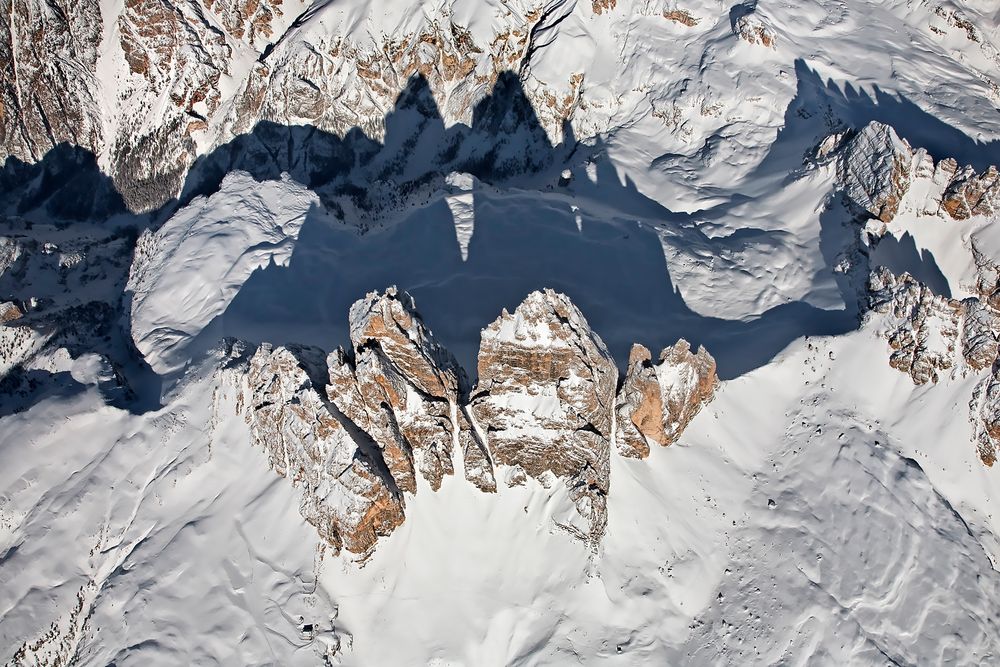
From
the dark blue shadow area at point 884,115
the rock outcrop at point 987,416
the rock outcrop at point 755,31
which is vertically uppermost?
the rock outcrop at point 755,31

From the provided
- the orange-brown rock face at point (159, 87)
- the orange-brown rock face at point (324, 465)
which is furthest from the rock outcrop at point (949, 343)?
the orange-brown rock face at point (159, 87)

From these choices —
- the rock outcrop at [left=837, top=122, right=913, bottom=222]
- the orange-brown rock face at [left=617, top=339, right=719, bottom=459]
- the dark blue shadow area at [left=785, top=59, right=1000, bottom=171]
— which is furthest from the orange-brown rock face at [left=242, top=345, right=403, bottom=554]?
the dark blue shadow area at [left=785, top=59, right=1000, bottom=171]

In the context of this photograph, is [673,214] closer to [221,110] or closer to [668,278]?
[668,278]

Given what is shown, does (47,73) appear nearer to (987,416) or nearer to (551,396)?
(551,396)

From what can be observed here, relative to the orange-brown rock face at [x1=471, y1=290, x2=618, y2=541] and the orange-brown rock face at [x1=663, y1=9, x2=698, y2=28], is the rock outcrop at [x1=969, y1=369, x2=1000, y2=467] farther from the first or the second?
the orange-brown rock face at [x1=663, y1=9, x2=698, y2=28]

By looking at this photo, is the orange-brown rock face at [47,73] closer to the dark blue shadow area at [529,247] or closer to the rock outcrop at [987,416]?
the dark blue shadow area at [529,247]

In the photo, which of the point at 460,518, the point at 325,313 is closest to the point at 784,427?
the point at 460,518
